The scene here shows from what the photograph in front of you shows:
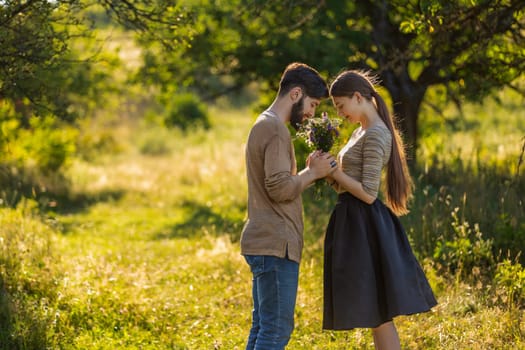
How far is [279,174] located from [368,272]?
97 cm

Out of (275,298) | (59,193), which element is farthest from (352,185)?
(59,193)

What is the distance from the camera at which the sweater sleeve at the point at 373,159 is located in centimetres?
464

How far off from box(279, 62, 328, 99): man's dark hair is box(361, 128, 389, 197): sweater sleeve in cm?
52

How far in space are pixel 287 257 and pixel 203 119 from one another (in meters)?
25.9

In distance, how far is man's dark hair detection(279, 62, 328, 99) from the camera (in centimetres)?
436

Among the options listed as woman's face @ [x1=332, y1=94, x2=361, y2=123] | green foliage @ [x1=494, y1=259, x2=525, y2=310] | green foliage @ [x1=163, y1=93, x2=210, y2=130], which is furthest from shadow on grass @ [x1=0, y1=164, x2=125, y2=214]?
green foliage @ [x1=163, y1=93, x2=210, y2=130]

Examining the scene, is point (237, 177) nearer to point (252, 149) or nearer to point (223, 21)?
point (223, 21)

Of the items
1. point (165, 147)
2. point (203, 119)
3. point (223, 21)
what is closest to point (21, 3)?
point (223, 21)

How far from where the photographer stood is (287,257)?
4.28 m

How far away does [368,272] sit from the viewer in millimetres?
4613

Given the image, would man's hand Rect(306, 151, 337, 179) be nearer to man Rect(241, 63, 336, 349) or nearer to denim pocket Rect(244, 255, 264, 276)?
man Rect(241, 63, 336, 349)

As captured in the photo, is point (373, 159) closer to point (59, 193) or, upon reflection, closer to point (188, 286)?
point (188, 286)

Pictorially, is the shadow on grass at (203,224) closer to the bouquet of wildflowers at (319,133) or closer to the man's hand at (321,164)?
the bouquet of wildflowers at (319,133)

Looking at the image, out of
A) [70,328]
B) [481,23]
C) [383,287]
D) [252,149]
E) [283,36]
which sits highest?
[283,36]
